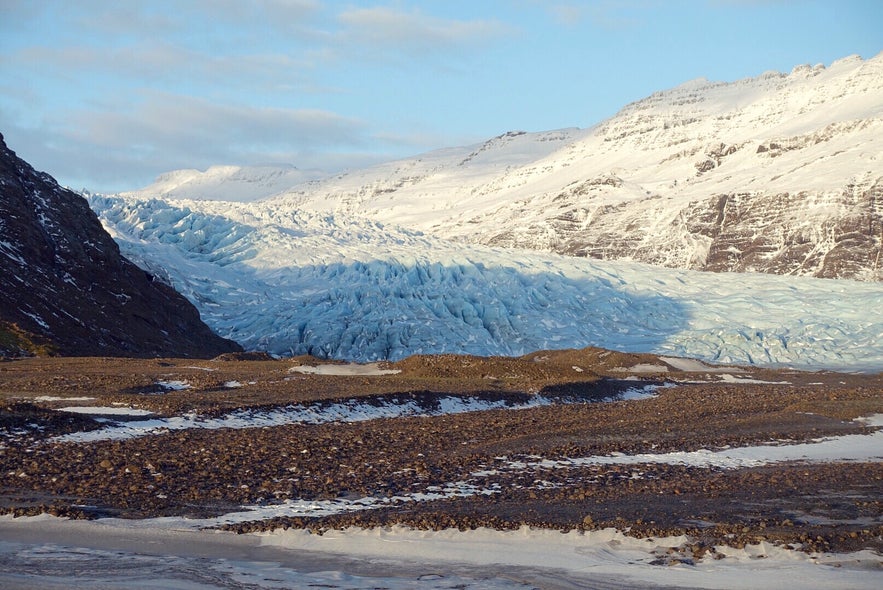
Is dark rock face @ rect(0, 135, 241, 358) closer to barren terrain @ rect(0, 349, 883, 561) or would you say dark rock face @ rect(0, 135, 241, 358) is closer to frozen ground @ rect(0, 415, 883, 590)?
barren terrain @ rect(0, 349, 883, 561)

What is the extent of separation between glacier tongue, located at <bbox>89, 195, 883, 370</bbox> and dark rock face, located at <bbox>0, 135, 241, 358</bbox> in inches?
157

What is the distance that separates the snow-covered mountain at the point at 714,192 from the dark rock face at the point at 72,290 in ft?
175

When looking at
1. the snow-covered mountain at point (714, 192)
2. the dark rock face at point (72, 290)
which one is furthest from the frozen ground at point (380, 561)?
the snow-covered mountain at point (714, 192)

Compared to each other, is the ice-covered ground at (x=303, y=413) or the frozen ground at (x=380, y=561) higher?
the ice-covered ground at (x=303, y=413)

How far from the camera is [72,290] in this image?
132ft

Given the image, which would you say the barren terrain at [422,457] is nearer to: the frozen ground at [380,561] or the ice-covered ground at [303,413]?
the ice-covered ground at [303,413]

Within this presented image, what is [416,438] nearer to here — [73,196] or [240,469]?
[240,469]

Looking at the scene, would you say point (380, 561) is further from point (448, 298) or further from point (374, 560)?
point (448, 298)

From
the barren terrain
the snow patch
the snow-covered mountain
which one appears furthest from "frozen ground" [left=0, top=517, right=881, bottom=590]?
the snow-covered mountain

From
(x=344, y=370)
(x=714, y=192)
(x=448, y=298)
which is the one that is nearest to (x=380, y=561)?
(x=344, y=370)

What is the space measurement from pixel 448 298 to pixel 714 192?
228 ft

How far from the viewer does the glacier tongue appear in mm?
47438

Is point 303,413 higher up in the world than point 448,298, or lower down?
lower down

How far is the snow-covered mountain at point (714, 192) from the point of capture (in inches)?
3723
